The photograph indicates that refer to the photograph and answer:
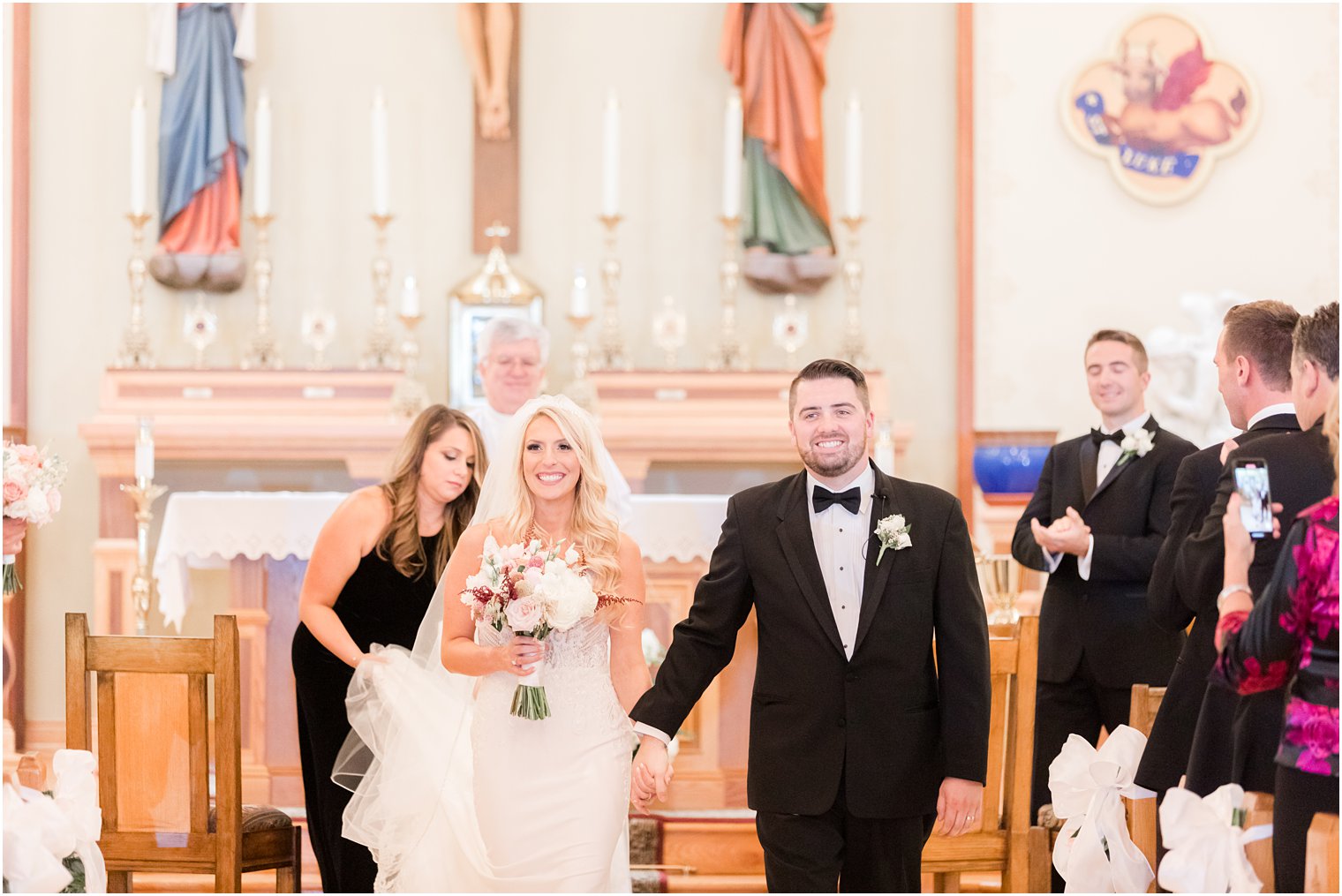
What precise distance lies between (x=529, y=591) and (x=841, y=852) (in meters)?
0.90

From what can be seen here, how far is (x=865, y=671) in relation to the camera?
3145 millimetres

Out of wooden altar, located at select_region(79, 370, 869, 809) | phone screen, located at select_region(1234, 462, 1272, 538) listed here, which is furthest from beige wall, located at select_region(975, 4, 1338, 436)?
phone screen, located at select_region(1234, 462, 1272, 538)

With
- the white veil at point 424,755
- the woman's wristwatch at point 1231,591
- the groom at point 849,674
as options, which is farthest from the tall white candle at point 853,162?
the woman's wristwatch at point 1231,591

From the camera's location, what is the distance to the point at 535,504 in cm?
368

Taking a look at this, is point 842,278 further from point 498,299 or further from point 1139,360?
point 1139,360

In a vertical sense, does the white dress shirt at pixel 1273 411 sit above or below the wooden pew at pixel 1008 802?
above

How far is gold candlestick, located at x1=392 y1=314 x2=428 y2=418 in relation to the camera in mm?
6414

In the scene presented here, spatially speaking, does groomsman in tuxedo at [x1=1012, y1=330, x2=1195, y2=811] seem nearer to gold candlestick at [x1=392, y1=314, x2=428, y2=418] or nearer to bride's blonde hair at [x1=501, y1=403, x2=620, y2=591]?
bride's blonde hair at [x1=501, y1=403, x2=620, y2=591]

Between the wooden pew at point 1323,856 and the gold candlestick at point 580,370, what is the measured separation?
4350 mm

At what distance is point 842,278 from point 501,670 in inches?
161

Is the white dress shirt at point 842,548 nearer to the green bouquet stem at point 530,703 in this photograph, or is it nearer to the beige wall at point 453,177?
the green bouquet stem at point 530,703

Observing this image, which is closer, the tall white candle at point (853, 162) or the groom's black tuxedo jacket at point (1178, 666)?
the groom's black tuxedo jacket at point (1178, 666)

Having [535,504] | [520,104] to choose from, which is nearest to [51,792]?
[535,504]

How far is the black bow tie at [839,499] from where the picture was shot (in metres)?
3.24
